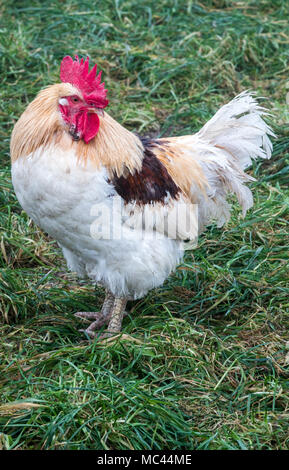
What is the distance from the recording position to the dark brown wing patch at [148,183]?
4.66 m

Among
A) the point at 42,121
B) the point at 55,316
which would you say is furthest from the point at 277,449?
the point at 42,121

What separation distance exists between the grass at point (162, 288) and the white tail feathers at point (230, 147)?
66 centimetres

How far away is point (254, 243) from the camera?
19.8 ft

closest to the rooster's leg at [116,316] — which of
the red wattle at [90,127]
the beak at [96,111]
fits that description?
the red wattle at [90,127]

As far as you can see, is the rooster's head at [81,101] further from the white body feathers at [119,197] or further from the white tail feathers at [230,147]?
the white tail feathers at [230,147]

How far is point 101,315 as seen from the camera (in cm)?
535

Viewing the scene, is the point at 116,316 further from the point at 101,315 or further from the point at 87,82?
the point at 87,82

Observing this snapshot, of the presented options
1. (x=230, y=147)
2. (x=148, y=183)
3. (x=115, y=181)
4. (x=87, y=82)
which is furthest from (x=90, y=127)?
(x=230, y=147)

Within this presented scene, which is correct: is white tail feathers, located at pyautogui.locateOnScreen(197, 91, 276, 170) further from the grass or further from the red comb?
the red comb

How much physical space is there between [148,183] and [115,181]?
34 centimetres

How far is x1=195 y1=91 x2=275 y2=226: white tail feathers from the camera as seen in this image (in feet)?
17.4

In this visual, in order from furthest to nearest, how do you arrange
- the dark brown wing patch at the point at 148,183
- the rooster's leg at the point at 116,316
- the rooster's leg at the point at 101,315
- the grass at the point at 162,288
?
the rooster's leg at the point at 101,315 < the rooster's leg at the point at 116,316 < the dark brown wing patch at the point at 148,183 < the grass at the point at 162,288

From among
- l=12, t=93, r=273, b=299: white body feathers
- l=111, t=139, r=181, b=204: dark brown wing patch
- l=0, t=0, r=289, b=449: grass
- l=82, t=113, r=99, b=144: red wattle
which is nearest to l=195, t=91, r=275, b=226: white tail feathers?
l=12, t=93, r=273, b=299: white body feathers
